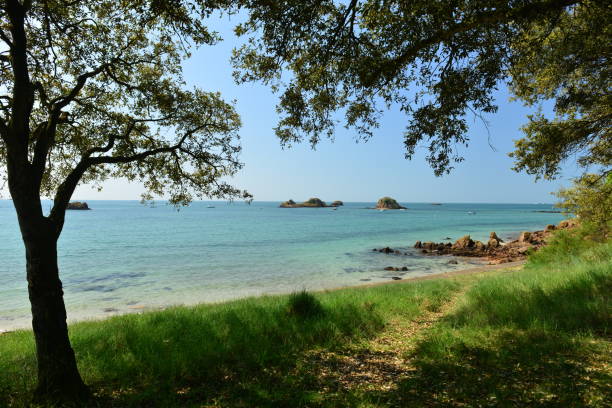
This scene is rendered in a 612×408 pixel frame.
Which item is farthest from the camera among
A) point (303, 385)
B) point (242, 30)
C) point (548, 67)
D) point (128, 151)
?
point (548, 67)

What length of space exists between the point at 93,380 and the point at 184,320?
313cm

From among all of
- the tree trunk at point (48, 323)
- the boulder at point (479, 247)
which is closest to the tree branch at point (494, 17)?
the tree trunk at point (48, 323)

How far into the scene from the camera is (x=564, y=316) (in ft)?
24.5

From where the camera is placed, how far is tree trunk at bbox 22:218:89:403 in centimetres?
506

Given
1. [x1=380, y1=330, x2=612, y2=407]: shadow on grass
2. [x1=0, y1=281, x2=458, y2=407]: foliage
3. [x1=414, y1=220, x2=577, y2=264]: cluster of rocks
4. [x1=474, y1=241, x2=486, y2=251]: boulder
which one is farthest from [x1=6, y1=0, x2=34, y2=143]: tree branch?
[x1=474, y1=241, x2=486, y2=251]: boulder

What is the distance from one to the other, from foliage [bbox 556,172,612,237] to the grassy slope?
13.2 ft

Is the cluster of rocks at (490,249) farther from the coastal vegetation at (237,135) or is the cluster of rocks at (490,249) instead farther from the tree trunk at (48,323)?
the tree trunk at (48,323)

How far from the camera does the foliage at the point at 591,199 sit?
41.3 ft

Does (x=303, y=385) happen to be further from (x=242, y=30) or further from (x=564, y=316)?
(x=242, y=30)

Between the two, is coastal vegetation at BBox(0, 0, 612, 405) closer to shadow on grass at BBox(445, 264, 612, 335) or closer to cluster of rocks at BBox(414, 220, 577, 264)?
shadow on grass at BBox(445, 264, 612, 335)

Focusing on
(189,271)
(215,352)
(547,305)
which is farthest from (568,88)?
(189,271)

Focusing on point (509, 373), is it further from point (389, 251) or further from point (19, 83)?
point (389, 251)

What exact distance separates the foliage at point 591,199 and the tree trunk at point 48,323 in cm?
1605

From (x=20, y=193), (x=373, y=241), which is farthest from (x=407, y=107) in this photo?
(x=373, y=241)
